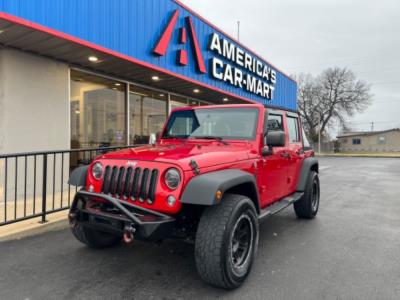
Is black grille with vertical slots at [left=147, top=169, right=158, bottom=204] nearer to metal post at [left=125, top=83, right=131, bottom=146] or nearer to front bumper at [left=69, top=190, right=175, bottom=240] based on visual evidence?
front bumper at [left=69, top=190, right=175, bottom=240]

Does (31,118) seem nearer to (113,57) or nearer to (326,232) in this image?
(113,57)

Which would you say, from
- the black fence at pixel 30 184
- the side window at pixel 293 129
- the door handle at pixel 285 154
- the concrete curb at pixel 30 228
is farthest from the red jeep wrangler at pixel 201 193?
the black fence at pixel 30 184

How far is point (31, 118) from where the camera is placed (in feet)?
21.7

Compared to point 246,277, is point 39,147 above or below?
above

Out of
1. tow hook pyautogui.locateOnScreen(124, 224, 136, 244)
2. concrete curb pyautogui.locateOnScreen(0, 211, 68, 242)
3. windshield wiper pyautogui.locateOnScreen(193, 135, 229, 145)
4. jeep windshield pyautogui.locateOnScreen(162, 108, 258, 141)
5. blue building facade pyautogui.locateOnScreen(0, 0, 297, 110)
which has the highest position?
blue building facade pyautogui.locateOnScreen(0, 0, 297, 110)

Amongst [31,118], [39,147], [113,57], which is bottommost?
[39,147]

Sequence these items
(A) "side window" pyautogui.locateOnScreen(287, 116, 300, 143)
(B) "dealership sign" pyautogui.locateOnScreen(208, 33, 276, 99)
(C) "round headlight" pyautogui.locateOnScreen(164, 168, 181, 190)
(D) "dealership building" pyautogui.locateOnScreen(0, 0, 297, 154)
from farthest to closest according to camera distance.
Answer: (B) "dealership sign" pyautogui.locateOnScreen(208, 33, 276, 99) → (D) "dealership building" pyautogui.locateOnScreen(0, 0, 297, 154) → (A) "side window" pyautogui.locateOnScreen(287, 116, 300, 143) → (C) "round headlight" pyautogui.locateOnScreen(164, 168, 181, 190)

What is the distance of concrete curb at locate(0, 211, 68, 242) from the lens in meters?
4.42

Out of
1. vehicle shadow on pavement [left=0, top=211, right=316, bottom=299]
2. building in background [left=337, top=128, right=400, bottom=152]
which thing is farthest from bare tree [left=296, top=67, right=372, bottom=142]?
vehicle shadow on pavement [left=0, top=211, right=316, bottom=299]

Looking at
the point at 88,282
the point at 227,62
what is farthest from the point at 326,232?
the point at 227,62

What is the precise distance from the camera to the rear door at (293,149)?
4887 mm

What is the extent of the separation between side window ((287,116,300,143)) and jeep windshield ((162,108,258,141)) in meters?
1.22

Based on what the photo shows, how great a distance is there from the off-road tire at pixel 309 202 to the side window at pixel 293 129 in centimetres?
74

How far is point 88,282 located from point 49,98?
514cm
